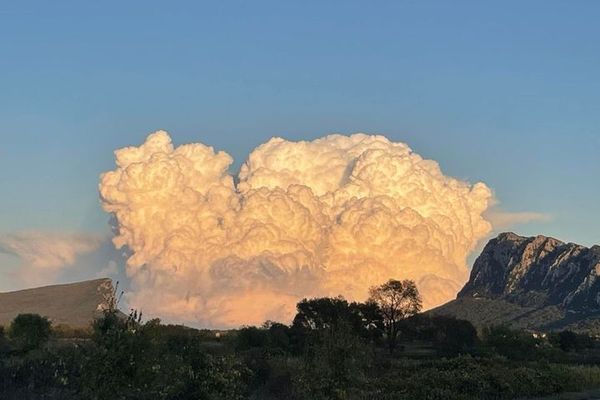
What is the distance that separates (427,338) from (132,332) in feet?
434

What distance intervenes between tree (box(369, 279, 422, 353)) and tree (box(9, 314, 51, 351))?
69.1 metres

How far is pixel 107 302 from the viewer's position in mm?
24703

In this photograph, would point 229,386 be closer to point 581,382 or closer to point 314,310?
point 581,382

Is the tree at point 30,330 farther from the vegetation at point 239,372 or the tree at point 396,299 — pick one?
the tree at point 396,299

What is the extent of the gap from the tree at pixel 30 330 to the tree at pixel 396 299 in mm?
69063

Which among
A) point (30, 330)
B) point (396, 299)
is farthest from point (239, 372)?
point (396, 299)

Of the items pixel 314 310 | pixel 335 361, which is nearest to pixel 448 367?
pixel 335 361

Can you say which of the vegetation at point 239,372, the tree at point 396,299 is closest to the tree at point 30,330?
the vegetation at point 239,372

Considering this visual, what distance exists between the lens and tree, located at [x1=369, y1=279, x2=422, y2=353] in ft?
498

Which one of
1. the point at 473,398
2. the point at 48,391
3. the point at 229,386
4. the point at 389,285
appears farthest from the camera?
the point at 389,285

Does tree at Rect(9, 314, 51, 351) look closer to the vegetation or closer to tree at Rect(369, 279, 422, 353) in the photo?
the vegetation

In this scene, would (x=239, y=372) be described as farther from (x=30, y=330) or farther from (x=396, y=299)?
(x=396, y=299)

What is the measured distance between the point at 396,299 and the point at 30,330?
259ft

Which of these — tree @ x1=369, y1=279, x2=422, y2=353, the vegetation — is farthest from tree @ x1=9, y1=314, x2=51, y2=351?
tree @ x1=369, y1=279, x2=422, y2=353
